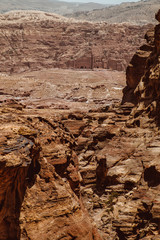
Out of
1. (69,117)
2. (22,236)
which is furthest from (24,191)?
(69,117)

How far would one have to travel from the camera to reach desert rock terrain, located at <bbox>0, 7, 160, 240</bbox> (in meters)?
4.43

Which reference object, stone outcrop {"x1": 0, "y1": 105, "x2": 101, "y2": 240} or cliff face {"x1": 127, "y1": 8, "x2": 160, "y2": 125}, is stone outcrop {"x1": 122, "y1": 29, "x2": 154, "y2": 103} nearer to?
cliff face {"x1": 127, "y1": 8, "x2": 160, "y2": 125}

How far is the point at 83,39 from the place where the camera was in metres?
73.3

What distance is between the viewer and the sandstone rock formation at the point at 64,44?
67.4 meters

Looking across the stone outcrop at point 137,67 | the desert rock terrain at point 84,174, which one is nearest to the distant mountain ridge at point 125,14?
the stone outcrop at point 137,67

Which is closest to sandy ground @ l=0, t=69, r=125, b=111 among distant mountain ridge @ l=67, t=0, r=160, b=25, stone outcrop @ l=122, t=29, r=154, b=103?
stone outcrop @ l=122, t=29, r=154, b=103

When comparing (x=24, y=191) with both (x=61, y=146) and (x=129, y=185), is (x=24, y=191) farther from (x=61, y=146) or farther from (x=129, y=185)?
(x=129, y=185)

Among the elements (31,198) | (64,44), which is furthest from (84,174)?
(64,44)

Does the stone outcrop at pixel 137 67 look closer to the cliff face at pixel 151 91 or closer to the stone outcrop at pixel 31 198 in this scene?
the cliff face at pixel 151 91

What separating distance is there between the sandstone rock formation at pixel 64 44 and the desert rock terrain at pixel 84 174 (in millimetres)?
47711

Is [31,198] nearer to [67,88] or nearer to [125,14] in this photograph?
[67,88]

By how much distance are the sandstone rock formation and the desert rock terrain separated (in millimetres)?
47711

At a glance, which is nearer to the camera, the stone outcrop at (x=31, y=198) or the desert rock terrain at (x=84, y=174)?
the stone outcrop at (x=31, y=198)

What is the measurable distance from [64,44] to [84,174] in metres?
64.6
